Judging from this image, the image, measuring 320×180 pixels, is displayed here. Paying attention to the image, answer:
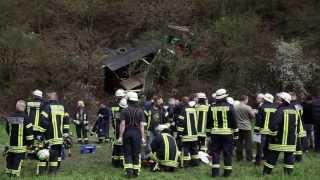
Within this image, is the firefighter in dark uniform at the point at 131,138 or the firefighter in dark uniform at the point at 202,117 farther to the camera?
the firefighter in dark uniform at the point at 202,117

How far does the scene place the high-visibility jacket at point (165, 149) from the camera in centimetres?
1256

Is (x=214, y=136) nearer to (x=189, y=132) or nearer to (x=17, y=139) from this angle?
(x=189, y=132)

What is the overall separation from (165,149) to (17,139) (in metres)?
3.49

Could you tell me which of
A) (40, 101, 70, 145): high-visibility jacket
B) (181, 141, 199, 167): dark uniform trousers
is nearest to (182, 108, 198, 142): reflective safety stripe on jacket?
(181, 141, 199, 167): dark uniform trousers

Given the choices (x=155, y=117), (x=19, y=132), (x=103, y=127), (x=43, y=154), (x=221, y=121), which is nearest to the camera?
(x=43, y=154)

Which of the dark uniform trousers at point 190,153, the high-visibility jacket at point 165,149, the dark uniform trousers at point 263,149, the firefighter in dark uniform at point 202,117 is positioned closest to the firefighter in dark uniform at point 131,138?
the high-visibility jacket at point 165,149

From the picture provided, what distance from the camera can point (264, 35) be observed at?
31.4 metres

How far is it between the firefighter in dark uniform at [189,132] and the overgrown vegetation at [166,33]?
14.7 m

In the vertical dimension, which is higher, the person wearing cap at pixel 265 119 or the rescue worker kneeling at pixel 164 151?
the person wearing cap at pixel 265 119

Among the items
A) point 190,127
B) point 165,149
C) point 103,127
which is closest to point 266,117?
point 190,127

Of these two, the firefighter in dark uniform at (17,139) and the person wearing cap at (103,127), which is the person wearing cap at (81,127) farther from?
the firefighter in dark uniform at (17,139)

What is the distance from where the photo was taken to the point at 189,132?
13719mm

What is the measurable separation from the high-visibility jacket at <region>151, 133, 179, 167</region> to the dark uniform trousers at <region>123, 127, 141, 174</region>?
0.73 meters

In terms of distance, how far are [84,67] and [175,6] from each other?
8801 mm
